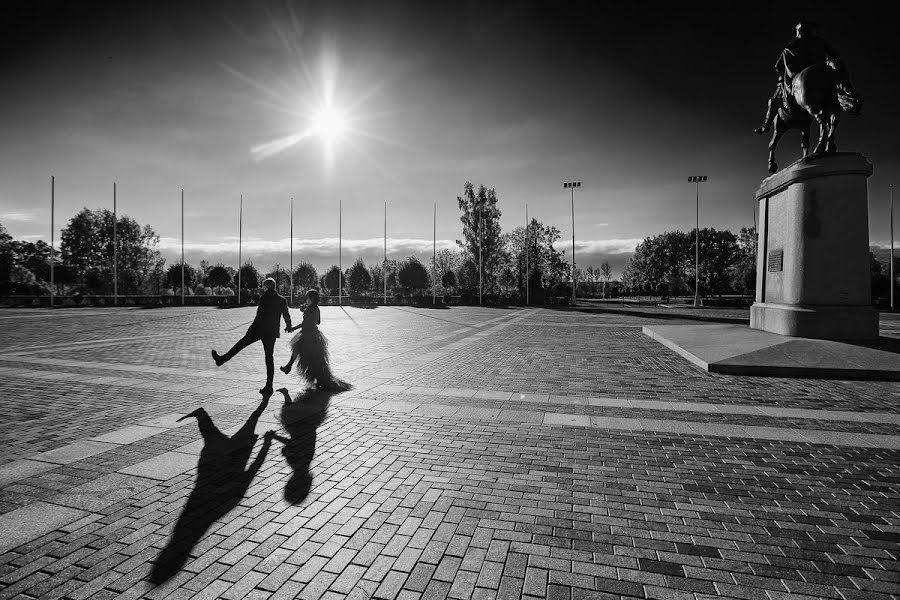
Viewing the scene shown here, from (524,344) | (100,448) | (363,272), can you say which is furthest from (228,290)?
(100,448)

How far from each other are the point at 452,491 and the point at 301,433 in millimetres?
2434

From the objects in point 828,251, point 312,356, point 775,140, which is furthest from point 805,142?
point 312,356

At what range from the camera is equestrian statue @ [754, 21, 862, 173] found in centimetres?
1151

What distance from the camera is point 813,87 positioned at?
11703 mm

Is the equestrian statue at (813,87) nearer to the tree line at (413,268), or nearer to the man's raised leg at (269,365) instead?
the man's raised leg at (269,365)

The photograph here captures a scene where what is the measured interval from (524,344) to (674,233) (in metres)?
100

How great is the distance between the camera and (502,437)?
215 inches

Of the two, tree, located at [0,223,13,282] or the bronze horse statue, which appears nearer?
the bronze horse statue

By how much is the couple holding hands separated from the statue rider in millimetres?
13369

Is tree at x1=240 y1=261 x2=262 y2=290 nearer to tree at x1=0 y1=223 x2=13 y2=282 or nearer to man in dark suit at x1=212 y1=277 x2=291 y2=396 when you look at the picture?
tree at x1=0 y1=223 x2=13 y2=282

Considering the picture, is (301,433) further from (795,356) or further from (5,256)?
(5,256)

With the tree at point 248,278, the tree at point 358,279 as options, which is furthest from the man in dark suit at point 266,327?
the tree at point 358,279

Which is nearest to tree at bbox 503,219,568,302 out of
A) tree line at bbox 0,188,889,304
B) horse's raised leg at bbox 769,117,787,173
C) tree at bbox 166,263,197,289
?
tree line at bbox 0,188,889,304

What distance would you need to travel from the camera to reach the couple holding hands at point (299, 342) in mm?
7922
